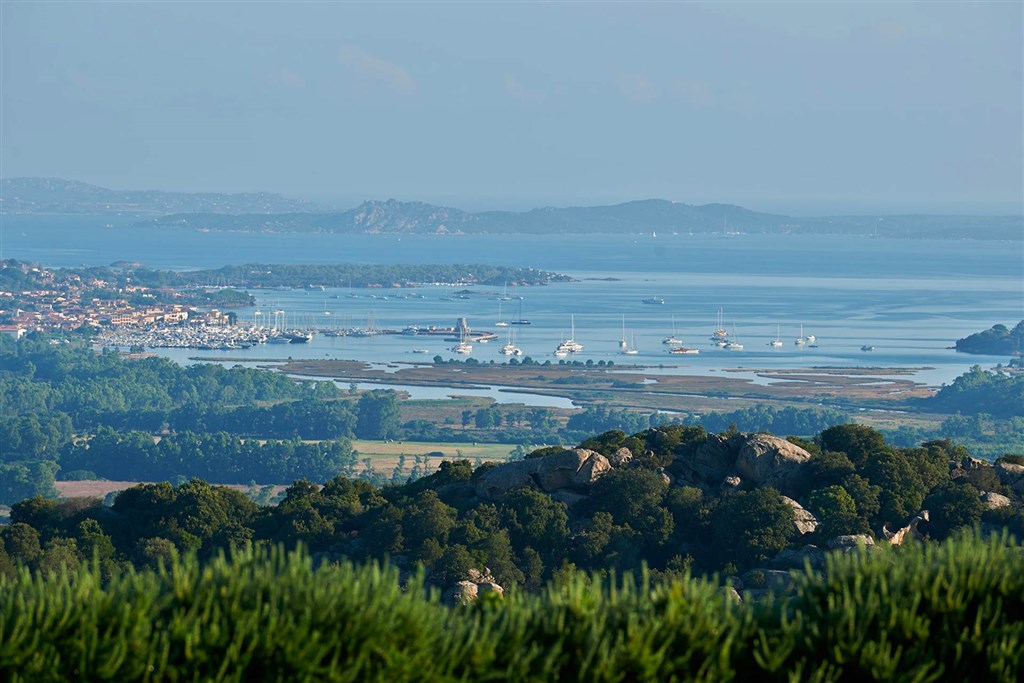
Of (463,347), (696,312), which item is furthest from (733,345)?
(696,312)

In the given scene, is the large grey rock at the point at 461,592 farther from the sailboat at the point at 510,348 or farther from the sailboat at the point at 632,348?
the sailboat at the point at 632,348

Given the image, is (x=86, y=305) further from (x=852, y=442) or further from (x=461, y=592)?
(x=461, y=592)

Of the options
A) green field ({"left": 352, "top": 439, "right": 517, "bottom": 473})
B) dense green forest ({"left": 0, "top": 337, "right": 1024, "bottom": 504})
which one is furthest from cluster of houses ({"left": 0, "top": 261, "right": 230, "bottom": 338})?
green field ({"left": 352, "top": 439, "right": 517, "bottom": 473})

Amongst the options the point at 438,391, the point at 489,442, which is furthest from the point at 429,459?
the point at 438,391

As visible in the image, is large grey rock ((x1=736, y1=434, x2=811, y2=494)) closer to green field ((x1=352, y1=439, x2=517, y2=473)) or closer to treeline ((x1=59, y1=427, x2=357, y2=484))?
green field ((x1=352, y1=439, x2=517, y2=473))

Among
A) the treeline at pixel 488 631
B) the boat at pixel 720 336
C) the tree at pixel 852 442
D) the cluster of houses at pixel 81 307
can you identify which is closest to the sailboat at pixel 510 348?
the boat at pixel 720 336

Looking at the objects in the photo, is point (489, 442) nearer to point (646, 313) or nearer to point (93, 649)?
point (93, 649)
